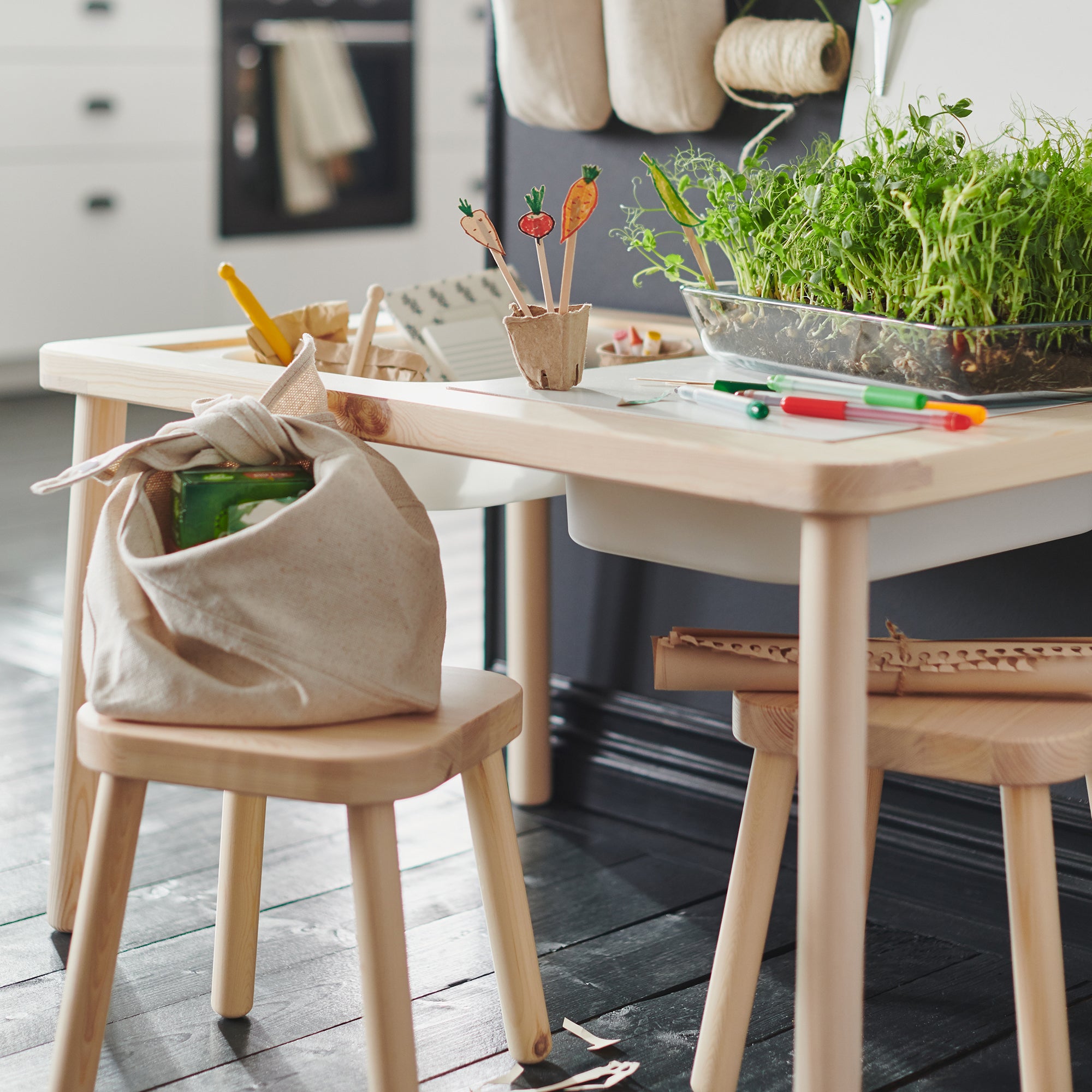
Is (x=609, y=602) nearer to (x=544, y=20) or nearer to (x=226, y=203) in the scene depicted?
(x=544, y=20)

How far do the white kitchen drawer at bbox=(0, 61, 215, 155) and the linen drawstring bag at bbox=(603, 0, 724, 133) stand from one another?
3.40 m

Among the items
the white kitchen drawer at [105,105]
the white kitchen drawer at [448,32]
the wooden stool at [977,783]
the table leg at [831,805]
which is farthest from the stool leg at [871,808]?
the white kitchen drawer at [448,32]

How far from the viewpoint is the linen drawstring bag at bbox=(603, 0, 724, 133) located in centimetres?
179

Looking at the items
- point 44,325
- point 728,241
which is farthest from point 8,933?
point 44,325

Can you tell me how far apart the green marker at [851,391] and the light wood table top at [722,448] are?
0.03m

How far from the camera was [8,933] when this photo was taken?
1.74 metres

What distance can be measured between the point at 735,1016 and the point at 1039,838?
31cm

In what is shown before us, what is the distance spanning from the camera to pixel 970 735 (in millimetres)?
1154

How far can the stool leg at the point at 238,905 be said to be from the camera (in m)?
1.47

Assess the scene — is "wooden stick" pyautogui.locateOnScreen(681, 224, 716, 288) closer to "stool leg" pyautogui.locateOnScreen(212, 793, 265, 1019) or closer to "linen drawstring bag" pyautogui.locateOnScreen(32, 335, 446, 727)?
"linen drawstring bag" pyautogui.locateOnScreen(32, 335, 446, 727)

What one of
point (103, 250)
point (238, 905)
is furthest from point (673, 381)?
point (103, 250)

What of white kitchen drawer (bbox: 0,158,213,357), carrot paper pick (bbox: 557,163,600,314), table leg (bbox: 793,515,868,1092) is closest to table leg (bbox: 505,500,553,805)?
carrot paper pick (bbox: 557,163,600,314)

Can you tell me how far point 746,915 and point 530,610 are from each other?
0.83 metres

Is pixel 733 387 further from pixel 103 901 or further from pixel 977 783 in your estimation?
pixel 103 901
